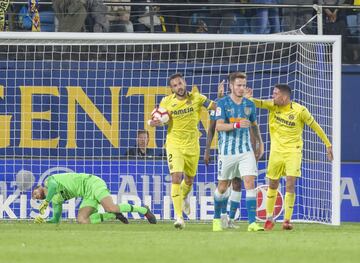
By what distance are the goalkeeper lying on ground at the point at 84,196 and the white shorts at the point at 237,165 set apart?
261 cm

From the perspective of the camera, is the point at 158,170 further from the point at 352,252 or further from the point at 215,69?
the point at 352,252

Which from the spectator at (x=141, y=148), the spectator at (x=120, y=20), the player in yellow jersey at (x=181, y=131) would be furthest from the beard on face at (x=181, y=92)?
the spectator at (x=120, y=20)

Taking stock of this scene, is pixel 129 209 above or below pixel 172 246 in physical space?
above

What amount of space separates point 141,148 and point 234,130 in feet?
15.3

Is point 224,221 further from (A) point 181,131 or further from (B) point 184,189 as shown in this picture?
(A) point 181,131

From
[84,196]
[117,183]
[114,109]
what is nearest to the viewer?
[84,196]

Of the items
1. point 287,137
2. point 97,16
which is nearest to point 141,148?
point 97,16

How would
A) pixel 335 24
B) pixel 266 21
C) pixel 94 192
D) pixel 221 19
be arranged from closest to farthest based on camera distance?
pixel 94 192, pixel 266 21, pixel 221 19, pixel 335 24

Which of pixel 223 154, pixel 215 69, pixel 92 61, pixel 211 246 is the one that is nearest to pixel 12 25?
pixel 92 61

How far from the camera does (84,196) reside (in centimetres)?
1794

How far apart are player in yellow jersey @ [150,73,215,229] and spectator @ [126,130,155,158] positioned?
110 inches

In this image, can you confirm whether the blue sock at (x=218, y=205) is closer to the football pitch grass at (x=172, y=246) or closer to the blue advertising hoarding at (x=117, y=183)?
the football pitch grass at (x=172, y=246)

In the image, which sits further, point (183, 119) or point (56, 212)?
point (56, 212)

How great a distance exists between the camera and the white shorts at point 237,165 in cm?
1547
